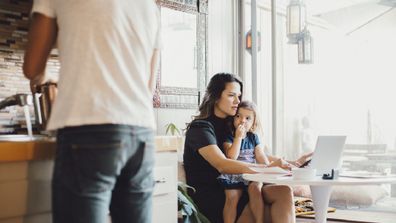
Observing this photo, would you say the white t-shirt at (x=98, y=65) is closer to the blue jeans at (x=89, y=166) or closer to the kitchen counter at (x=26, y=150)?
the blue jeans at (x=89, y=166)

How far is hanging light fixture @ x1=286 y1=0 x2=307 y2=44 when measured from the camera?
13.5 ft

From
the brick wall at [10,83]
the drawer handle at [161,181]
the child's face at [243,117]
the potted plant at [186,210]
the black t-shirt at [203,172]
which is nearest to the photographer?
the drawer handle at [161,181]

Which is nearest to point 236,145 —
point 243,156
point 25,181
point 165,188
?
point 243,156

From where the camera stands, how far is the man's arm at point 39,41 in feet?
4.16

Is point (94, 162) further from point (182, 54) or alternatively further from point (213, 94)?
point (182, 54)

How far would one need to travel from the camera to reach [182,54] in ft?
12.1

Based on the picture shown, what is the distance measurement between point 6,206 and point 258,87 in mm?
3243

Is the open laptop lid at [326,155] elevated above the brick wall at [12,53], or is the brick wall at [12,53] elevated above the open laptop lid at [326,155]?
the brick wall at [12,53]

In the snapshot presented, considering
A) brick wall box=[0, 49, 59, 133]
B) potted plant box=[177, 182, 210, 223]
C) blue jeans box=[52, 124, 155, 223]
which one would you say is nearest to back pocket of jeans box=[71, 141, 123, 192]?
blue jeans box=[52, 124, 155, 223]

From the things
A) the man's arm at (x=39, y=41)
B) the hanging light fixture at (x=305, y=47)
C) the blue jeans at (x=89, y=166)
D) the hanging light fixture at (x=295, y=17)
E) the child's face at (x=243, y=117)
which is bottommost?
the blue jeans at (x=89, y=166)

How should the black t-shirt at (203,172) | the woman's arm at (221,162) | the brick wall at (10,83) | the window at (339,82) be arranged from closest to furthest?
1. the brick wall at (10,83)
2. the woman's arm at (221,162)
3. the black t-shirt at (203,172)
4. the window at (339,82)

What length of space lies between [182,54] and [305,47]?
1.12 meters

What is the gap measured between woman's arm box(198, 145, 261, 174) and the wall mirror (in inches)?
28.0

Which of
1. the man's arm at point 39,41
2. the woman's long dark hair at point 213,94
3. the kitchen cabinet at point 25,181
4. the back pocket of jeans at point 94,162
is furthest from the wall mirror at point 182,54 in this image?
the back pocket of jeans at point 94,162
